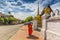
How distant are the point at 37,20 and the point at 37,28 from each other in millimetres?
1553

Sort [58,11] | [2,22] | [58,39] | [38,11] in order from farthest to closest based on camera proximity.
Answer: [2,22] < [38,11] < [58,11] < [58,39]

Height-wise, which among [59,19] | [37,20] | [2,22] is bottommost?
[2,22]

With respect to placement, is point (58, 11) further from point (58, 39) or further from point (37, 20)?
point (37, 20)

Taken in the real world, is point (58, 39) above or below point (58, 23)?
below

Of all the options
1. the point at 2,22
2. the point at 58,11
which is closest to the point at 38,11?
the point at 58,11

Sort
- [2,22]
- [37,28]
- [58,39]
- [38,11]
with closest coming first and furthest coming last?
[58,39], [37,28], [38,11], [2,22]

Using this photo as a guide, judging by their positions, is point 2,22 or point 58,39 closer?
point 58,39

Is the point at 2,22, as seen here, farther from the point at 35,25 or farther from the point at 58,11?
the point at 58,11

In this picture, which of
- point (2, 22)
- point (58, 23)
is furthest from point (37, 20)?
point (2, 22)

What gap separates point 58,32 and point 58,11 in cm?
648

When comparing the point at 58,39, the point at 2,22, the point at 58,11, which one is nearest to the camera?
the point at 58,39

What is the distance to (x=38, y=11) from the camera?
115ft

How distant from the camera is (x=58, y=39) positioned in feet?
30.7

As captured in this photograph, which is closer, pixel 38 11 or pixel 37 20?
pixel 37 20
